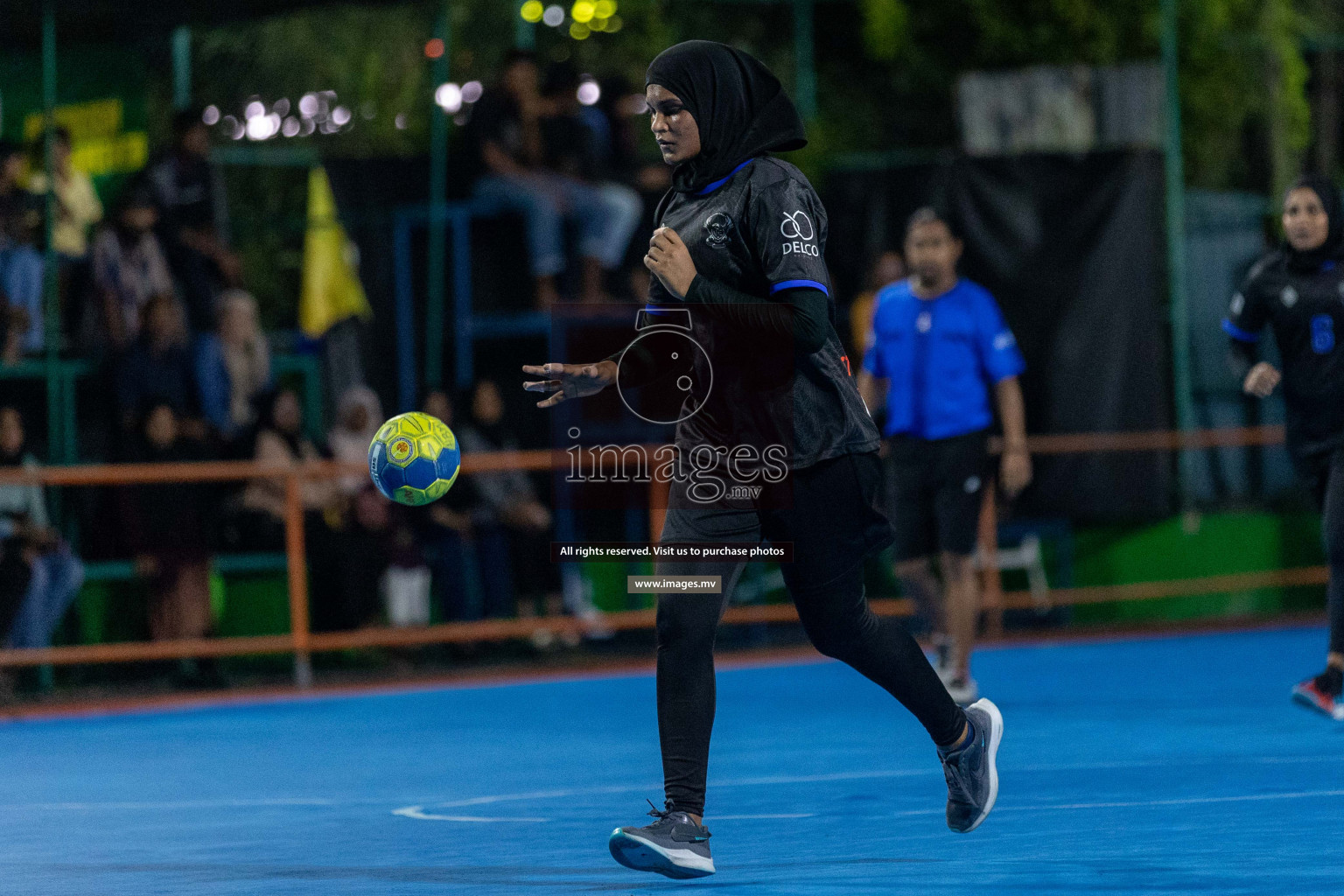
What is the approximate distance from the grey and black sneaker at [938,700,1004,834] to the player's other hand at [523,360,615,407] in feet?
4.95

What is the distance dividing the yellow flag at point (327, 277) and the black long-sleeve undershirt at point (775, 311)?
9846mm

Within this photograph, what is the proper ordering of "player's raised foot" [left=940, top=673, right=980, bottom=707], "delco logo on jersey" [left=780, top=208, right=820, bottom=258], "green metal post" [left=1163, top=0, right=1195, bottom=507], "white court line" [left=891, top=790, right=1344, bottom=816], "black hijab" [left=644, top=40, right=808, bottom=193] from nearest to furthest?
"delco logo on jersey" [left=780, top=208, right=820, bottom=258]
"black hijab" [left=644, top=40, right=808, bottom=193]
"white court line" [left=891, top=790, right=1344, bottom=816]
"player's raised foot" [left=940, top=673, right=980, bottom=707]
"green metal post" [left=1163, top=0, right=1195, bottom=507]

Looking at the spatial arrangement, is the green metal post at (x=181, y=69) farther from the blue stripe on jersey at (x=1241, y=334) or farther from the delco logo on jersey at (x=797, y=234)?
the delco logo on jersey at (x=797, y=234)

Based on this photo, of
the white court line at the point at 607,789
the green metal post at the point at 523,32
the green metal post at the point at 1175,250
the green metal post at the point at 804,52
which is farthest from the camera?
the green metal post at the point at 804,52

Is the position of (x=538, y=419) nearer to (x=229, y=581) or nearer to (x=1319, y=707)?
(x=229, y=581)

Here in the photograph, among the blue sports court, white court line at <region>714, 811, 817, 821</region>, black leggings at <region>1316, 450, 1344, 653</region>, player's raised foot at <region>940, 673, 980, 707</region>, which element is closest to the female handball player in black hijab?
the blue sports court

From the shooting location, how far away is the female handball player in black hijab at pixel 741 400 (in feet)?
17.6

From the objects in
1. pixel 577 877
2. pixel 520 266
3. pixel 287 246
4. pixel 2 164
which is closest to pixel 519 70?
pixel 520 266

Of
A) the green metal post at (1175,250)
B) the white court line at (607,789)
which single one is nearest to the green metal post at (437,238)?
the green metal post at (1175,250)

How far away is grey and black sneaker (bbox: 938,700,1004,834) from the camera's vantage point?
19.3ft

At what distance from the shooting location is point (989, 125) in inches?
644

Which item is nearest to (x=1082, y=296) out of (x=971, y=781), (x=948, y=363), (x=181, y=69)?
(x=948, y=363)

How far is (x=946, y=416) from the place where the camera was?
33.2 feet

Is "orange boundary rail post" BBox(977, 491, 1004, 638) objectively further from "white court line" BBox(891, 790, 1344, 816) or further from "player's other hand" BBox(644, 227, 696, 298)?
"player's other hand" BBox(644, 227, 696, 298)
